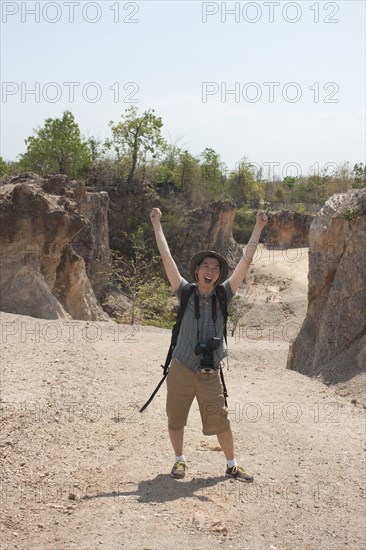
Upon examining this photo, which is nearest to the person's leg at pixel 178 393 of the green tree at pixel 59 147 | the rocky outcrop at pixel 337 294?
the rocky outcrop at pixel 337 294

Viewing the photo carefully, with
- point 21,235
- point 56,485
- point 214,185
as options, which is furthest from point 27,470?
point 214,185

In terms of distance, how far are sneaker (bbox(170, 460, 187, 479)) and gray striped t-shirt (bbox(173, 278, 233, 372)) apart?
854 millimetres

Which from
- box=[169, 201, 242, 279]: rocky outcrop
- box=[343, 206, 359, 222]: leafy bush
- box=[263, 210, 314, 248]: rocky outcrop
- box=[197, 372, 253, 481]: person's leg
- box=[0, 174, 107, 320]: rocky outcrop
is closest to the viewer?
box=[197, 372, 253, 481]: person's leg

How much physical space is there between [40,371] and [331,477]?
4177mm

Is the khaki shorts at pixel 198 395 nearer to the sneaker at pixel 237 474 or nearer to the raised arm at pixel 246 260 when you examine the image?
the sneaker at pixel 237 474

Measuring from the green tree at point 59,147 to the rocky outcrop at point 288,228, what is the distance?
13.9 metres

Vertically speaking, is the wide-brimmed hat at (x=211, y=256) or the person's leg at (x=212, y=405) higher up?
the wide-brimmed hat at (x=211, y=256)

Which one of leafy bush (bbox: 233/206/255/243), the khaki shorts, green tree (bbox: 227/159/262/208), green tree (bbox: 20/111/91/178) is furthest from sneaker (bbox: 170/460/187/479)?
green tree (bbox: 227/159/262/208)

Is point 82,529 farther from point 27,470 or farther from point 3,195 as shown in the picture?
point 3,195

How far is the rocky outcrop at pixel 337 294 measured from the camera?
10.2m

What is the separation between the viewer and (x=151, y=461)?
556 cm

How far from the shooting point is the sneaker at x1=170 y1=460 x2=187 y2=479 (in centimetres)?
510

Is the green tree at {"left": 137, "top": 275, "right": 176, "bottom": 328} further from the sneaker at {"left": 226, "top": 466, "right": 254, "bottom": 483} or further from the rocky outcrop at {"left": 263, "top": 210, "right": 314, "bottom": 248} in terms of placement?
the rocky outcrop at {"left": 263, "top": 210, "right": 314, "bottom": 248}

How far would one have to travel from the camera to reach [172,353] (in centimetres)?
Result: 504
